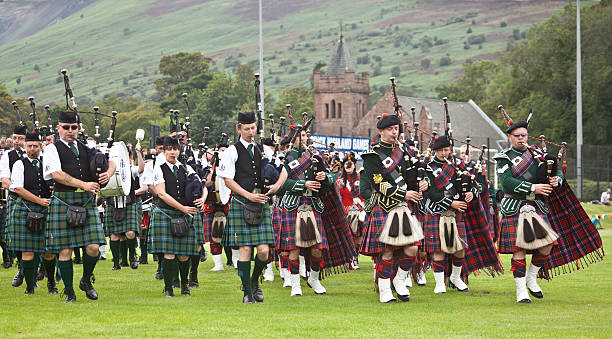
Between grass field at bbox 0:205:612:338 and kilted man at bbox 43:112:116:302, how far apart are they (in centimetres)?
53

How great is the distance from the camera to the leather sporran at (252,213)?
742 centimetres

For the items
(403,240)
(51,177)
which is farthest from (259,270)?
(51,177)

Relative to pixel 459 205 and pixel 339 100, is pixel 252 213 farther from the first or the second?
pixel 339 100

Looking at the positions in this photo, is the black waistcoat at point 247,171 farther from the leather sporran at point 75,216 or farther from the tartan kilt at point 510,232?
the tartan kilt at point 510,232

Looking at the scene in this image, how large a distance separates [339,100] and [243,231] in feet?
264

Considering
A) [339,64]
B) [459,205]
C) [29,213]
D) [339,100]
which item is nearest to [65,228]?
[29,213]

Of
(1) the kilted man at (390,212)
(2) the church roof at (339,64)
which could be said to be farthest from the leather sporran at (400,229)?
(2) the church roof at (339,64)

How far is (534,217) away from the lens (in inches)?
308

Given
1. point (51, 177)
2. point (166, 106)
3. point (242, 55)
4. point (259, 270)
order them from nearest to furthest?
point (51, 177) → point (259, 270) → point (166, 106) → point (242, 55)

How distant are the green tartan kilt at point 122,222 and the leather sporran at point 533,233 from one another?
18.6 feet

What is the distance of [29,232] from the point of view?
8.06 meters

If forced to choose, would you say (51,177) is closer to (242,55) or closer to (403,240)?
(403,240)

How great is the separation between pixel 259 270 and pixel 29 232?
2289 mm

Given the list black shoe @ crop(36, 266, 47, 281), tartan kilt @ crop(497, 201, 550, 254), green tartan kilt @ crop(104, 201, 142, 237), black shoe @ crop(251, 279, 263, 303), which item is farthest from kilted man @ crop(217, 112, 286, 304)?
green tartan kilt @ crop(104, 201, 142, 237)
